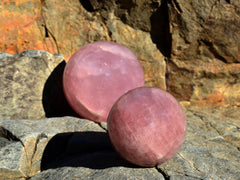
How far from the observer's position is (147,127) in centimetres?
223

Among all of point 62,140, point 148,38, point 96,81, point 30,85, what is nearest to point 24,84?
point 30,85

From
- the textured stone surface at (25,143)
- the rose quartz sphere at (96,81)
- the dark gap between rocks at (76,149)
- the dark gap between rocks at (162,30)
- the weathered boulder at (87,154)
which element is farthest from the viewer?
the dark gap between rocks at (162,30)

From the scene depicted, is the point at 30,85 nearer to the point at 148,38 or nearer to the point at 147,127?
the point at 148,38

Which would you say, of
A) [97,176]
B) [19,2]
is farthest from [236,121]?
[19,2]

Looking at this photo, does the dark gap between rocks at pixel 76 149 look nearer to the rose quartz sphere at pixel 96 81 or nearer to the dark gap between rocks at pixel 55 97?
the rose quartz sphere at pixel 96 81

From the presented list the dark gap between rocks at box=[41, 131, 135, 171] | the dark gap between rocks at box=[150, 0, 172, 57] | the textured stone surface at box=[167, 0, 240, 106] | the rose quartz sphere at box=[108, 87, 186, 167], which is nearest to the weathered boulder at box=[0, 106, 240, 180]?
the dark gap between rocks at box=[41, 131, 135, 171]

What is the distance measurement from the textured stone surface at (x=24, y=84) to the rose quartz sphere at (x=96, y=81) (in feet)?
1.31

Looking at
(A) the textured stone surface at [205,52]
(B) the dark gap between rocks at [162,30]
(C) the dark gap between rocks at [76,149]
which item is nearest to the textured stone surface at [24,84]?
(C) the dark gap between rocks at [76,149]

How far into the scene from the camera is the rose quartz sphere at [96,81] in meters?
3.45

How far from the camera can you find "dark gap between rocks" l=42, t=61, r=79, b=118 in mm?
3803

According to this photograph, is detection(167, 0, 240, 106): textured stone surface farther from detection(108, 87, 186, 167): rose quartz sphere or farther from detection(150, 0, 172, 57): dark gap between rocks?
detection(108, 87, 186, 167): rose quartz sphere

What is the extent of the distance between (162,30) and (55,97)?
1.78 meters

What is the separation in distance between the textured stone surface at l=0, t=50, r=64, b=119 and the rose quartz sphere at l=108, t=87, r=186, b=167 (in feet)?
5.34

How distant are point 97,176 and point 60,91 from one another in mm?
1912
